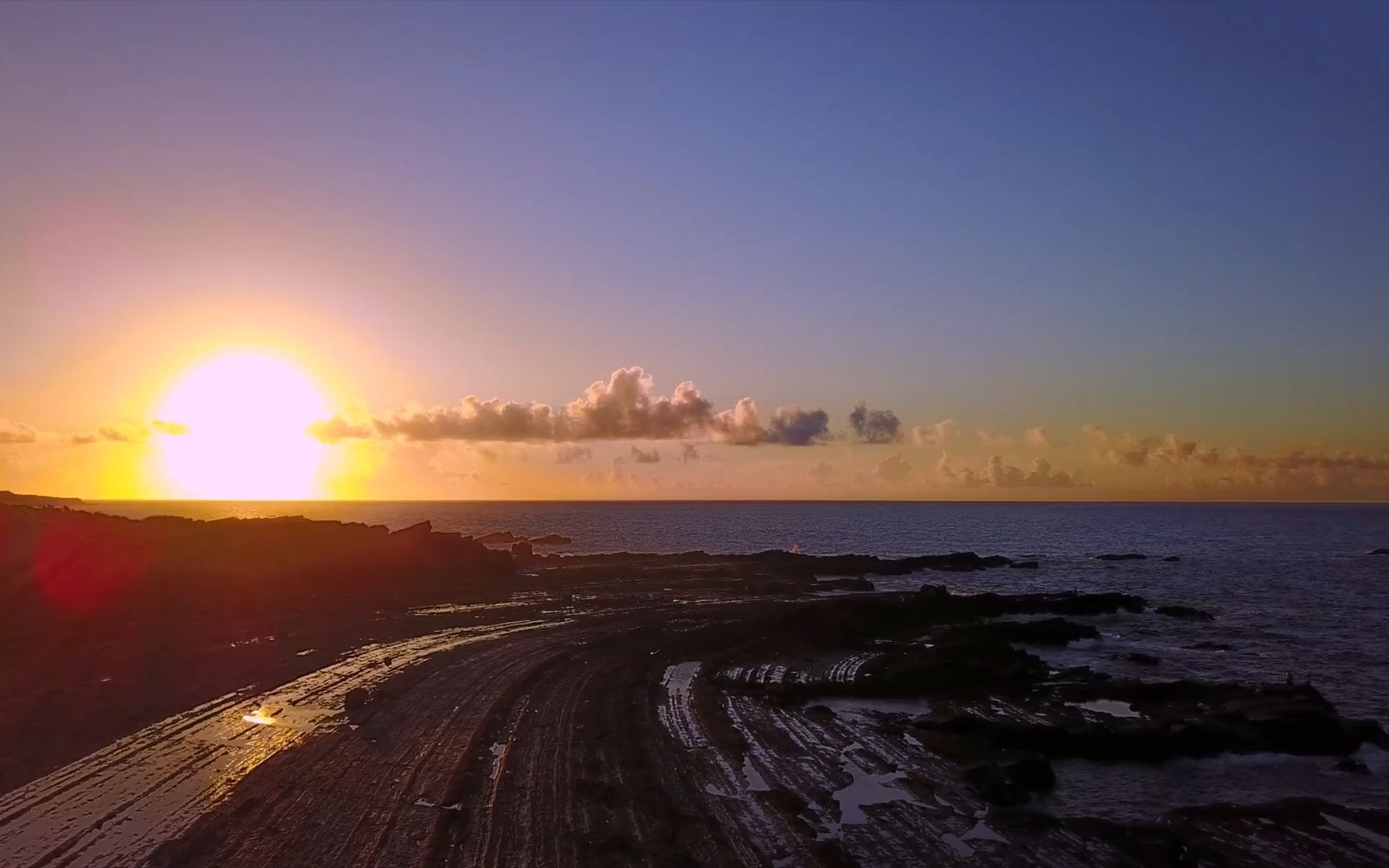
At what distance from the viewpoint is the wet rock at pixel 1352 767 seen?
20.4m

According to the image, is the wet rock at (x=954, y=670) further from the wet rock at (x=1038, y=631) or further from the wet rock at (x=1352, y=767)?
the wet rock at (x=1352, y=767)

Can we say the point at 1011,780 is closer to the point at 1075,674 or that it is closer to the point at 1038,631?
the point at 1075,674

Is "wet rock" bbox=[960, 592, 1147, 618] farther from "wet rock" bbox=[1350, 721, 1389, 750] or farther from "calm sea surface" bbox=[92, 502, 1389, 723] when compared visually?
"wet rock" bbox=[1350, 721, 1389, 750]

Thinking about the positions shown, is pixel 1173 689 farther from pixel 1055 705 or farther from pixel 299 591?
pixel 299 591

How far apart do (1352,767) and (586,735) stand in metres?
17.1

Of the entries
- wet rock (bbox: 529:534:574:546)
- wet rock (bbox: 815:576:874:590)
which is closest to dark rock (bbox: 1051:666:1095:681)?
wet rock (bbox: 815:576:874:590)

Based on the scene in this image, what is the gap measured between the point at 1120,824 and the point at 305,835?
13.9 metres

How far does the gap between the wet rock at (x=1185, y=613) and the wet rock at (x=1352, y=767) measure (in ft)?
97.2

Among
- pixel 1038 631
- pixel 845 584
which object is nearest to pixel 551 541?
pixel 845 584

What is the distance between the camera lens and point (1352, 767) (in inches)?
810

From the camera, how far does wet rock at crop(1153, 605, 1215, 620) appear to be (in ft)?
160

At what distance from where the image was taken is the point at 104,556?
44.5 metres

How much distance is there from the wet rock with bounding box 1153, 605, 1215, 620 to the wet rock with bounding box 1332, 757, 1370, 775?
97.2 ft

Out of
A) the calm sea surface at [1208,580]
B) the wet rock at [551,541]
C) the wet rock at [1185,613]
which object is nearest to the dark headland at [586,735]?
the calm sea surface at [1208,580]
